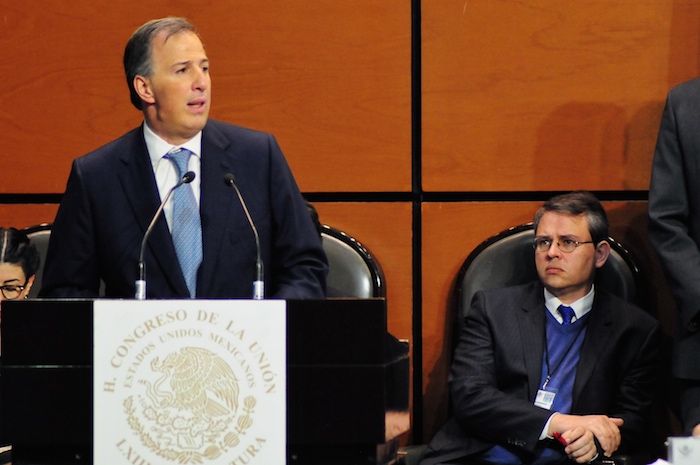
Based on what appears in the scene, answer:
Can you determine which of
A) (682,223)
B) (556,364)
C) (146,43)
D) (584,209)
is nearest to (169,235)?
(146,43)

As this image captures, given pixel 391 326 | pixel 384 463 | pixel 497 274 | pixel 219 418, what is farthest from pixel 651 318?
pixel 219 418

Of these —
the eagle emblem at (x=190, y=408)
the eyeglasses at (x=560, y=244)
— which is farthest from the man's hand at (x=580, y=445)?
the eagle emblem at (x=190, y=408)

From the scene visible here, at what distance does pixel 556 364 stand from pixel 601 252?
387mm

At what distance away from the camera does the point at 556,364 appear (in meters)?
2.79

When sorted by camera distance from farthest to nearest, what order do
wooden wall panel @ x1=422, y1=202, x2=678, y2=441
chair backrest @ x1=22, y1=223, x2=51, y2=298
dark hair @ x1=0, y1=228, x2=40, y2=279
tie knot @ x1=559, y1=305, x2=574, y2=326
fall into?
wooden wall panel @ x1=422, y1=202, x2=678, y2=441
chair backrest @ x1=22, y1=223, x2=51, y2=298
dark hair @ x1=0, y1=228, x2=40, y2=279
tie knot @ x1=559, y1=305, x2=574, y2=326

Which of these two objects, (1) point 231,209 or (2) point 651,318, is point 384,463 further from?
(2) point 651,318

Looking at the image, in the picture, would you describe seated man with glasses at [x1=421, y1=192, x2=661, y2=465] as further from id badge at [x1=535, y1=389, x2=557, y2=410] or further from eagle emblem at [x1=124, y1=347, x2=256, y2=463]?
eagle emblem at [x1=124, y1=347, x2=256, y2=463]

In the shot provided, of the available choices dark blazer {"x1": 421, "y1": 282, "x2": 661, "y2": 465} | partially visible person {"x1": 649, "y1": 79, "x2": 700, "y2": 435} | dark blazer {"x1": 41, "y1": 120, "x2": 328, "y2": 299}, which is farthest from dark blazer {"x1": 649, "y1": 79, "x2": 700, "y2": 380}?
dark blazer {"x1": 41, "y1": 120, "x2": 328, "y2": 299}

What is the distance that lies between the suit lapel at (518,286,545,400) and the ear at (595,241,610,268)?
7.8 inches

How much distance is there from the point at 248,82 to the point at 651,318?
1516 millimetres

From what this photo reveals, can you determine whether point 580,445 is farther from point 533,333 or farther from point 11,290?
point 11,290

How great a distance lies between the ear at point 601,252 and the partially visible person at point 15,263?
1.72 m

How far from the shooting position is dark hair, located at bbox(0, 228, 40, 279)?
2.96 meters

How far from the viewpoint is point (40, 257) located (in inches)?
122
